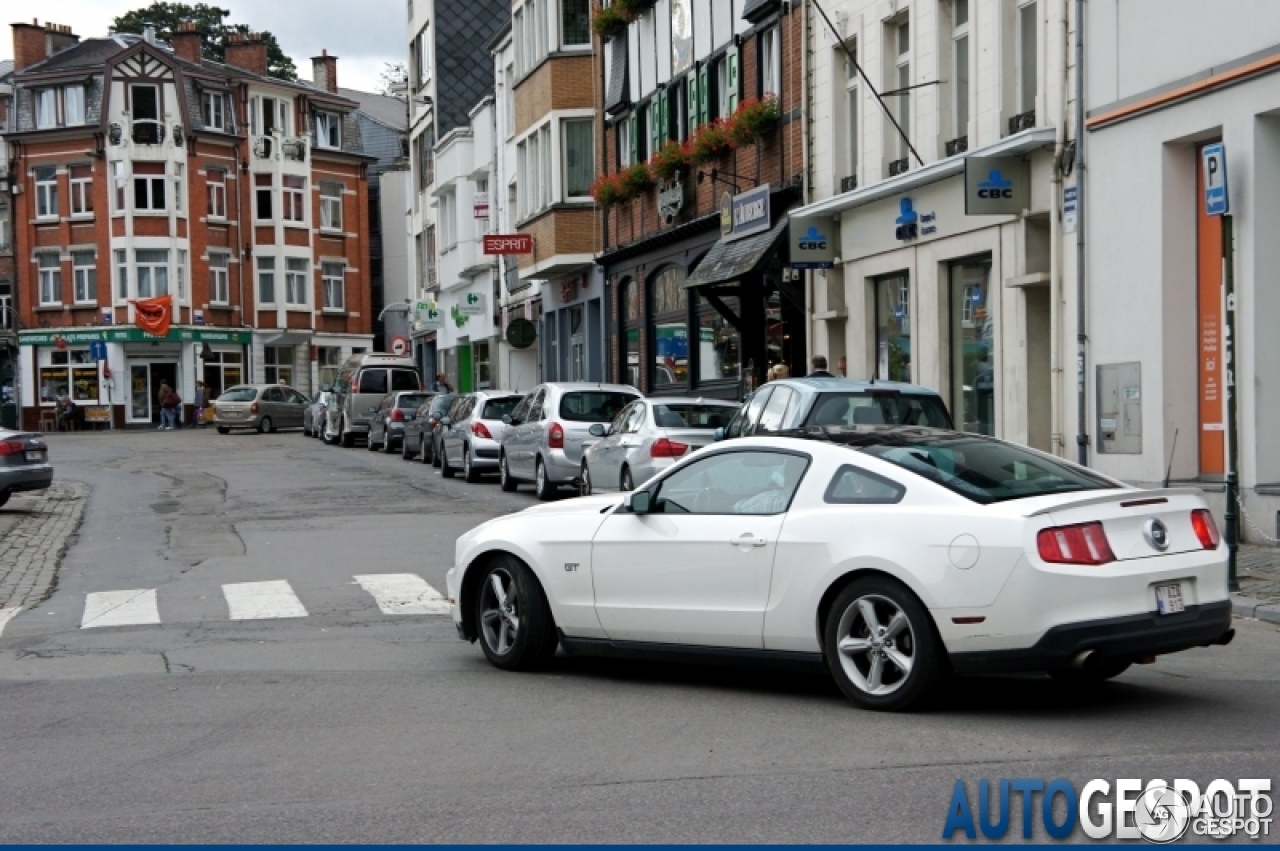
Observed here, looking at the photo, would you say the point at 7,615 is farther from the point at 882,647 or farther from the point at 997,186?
the point at 997,186

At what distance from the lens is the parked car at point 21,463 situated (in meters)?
23.0

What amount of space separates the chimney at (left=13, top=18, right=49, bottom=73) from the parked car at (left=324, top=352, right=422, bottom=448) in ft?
109

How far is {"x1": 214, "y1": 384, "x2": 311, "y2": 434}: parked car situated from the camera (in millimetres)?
55688

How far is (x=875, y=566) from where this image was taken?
818 cm

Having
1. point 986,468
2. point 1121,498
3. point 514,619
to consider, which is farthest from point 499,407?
point 1121,498

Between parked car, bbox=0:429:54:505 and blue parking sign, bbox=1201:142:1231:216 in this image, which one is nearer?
blue parking sign, bbox=1201:142:1231:216

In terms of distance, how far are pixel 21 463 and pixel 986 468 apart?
57.4 ft

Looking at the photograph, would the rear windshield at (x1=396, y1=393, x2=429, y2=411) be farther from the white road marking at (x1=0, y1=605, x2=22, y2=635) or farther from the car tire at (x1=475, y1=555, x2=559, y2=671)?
the car tire at (x1=475, y1=555, x2=559, y2=671)

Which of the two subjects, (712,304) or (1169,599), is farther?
(712,304)

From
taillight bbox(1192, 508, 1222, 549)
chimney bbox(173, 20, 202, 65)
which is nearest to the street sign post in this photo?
taillight bbox(1192, 508, 1222, 549)

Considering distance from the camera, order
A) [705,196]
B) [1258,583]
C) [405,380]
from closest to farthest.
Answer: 1. [1258,583]
2. [705,196]
3. [405,380]

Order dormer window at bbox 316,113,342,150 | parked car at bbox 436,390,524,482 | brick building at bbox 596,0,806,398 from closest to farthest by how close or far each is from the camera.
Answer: parked car at bbox 436,390,524,482 < brick building at bbox 596,0,806,398 < dormer window at bbox 316,113,342,150

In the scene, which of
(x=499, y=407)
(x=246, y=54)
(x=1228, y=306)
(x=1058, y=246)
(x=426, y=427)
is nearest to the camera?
(x=1228, y=306)

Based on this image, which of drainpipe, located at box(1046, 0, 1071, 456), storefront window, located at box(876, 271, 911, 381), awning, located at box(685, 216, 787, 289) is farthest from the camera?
awning, located at box(685, 216, 787, 289)
